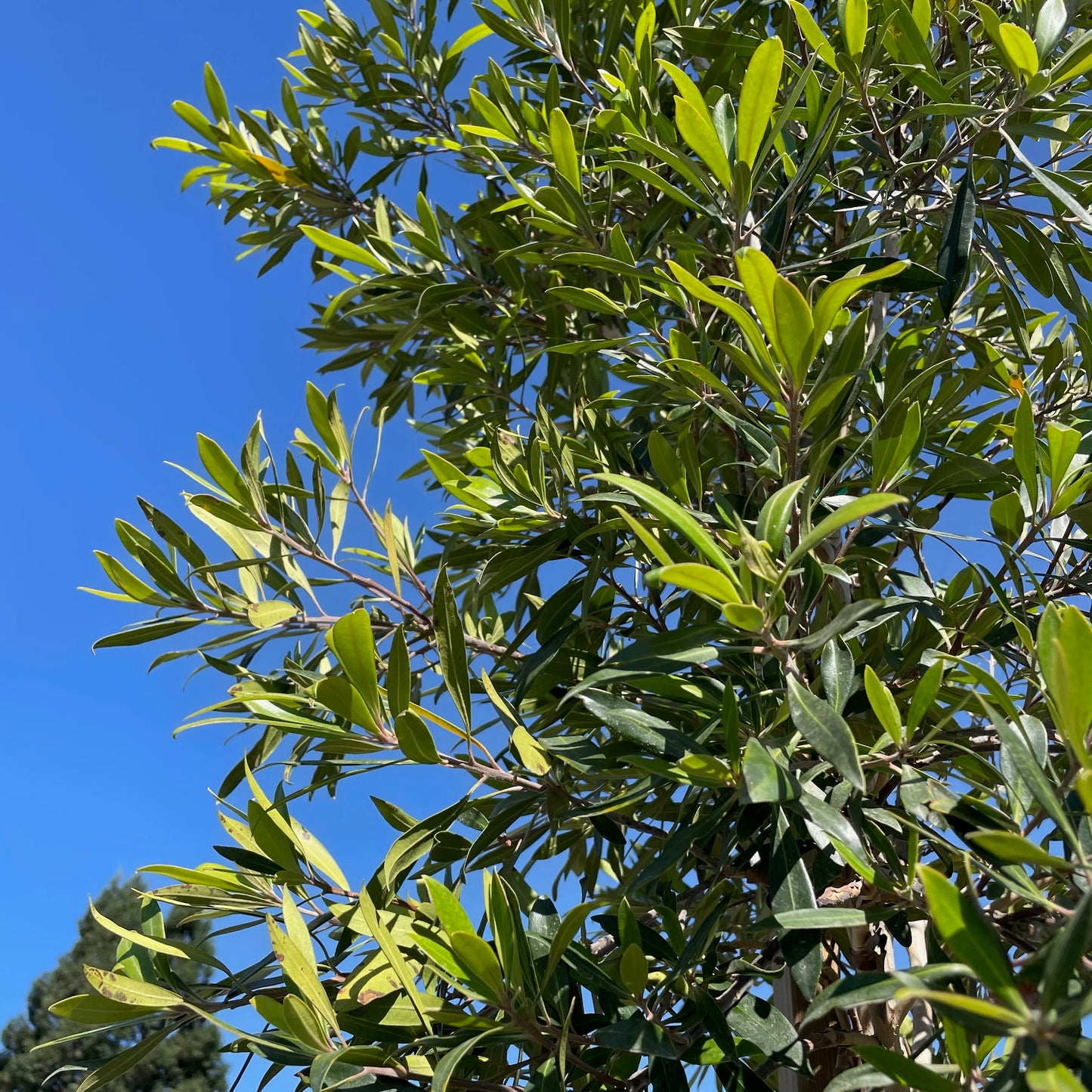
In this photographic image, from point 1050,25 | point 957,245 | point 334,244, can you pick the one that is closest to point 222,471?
point 334,244

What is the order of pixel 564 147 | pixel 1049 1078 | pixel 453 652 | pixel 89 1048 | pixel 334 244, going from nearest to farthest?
pixel 1049 1078
pixel 453 652
pixel 564 147
pixel 334 244
pixel 89 1048

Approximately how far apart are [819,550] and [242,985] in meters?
0.80

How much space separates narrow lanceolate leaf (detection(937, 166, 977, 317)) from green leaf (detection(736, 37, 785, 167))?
0.78 feet

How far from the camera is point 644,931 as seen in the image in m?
0.79

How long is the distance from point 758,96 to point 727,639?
473mm

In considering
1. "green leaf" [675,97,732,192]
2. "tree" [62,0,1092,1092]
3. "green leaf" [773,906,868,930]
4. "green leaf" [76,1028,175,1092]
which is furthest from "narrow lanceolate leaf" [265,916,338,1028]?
"green leaf" [675,97,732,192]

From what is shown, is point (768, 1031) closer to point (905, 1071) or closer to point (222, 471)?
point (905, 1071)

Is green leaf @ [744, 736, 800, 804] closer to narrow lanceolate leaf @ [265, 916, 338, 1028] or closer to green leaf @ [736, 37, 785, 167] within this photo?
narrow lanceolate leaf @ [265, 916, 338, 1028]

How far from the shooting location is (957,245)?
0.88 meters

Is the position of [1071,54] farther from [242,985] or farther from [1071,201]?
[242,985]

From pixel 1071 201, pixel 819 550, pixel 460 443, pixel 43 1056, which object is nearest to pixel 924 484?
pixel 819 550

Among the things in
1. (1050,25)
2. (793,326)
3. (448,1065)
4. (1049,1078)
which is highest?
(1050,25)

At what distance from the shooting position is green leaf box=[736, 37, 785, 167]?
754 mm

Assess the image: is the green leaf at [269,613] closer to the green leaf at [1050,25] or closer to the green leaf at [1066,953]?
the green leaf at [1066,953]
